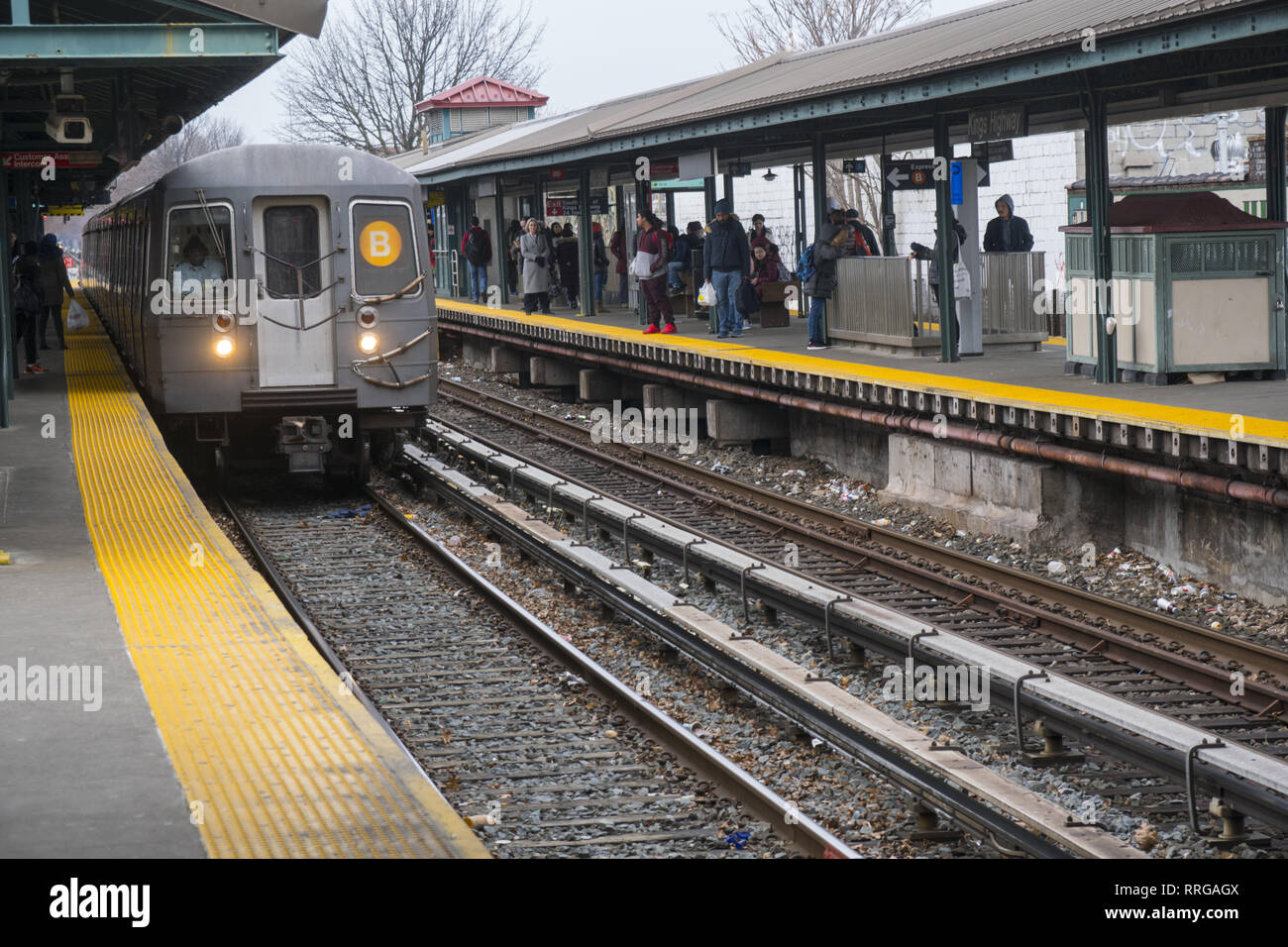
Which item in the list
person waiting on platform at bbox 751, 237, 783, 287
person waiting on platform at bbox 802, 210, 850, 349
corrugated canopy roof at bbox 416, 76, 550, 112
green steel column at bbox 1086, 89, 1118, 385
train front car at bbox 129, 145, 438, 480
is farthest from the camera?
corrugated canopy roof at bbox 416, 76, 550, 112

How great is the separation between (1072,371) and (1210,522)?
11.3ft

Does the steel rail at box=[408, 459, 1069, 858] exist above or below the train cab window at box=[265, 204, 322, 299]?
below

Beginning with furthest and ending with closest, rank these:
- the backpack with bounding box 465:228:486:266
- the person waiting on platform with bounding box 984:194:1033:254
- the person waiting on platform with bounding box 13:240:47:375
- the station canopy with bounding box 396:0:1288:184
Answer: the backpack with bounding box 465:228:486:266 → the person waiting on platform with bounding box 13:240:47:375 → the person waiting on platform with bounding box 984:194:1033:254 → the station canopy with bounding box 396:0:1288:184

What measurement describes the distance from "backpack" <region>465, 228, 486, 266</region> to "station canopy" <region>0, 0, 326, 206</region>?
8951mm

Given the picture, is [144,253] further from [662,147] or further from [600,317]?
[600,317]

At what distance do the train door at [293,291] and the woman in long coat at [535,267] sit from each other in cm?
1133

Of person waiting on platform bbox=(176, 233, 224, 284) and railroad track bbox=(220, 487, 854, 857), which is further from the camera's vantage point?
person waiting on platform bbox=(176, 233, 224, 284)

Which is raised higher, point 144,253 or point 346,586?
point 144,253

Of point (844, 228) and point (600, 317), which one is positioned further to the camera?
point (600, 317)

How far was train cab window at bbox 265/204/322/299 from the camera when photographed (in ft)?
42.9

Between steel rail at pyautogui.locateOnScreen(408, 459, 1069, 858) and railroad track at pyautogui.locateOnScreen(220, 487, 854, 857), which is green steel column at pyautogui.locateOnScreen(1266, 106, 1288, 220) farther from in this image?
railroad track at pyautogui.locateOnScreen(220, 487, 854, 857)

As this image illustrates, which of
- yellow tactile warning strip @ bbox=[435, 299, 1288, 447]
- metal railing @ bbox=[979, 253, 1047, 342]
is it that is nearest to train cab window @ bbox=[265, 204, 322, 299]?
yellow tactile warning strip @ bbox=[435, 299, 1288, 447]

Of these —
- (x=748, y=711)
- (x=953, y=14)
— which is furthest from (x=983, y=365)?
(x=748, y=711)

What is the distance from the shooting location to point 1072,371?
1338 centimetres
